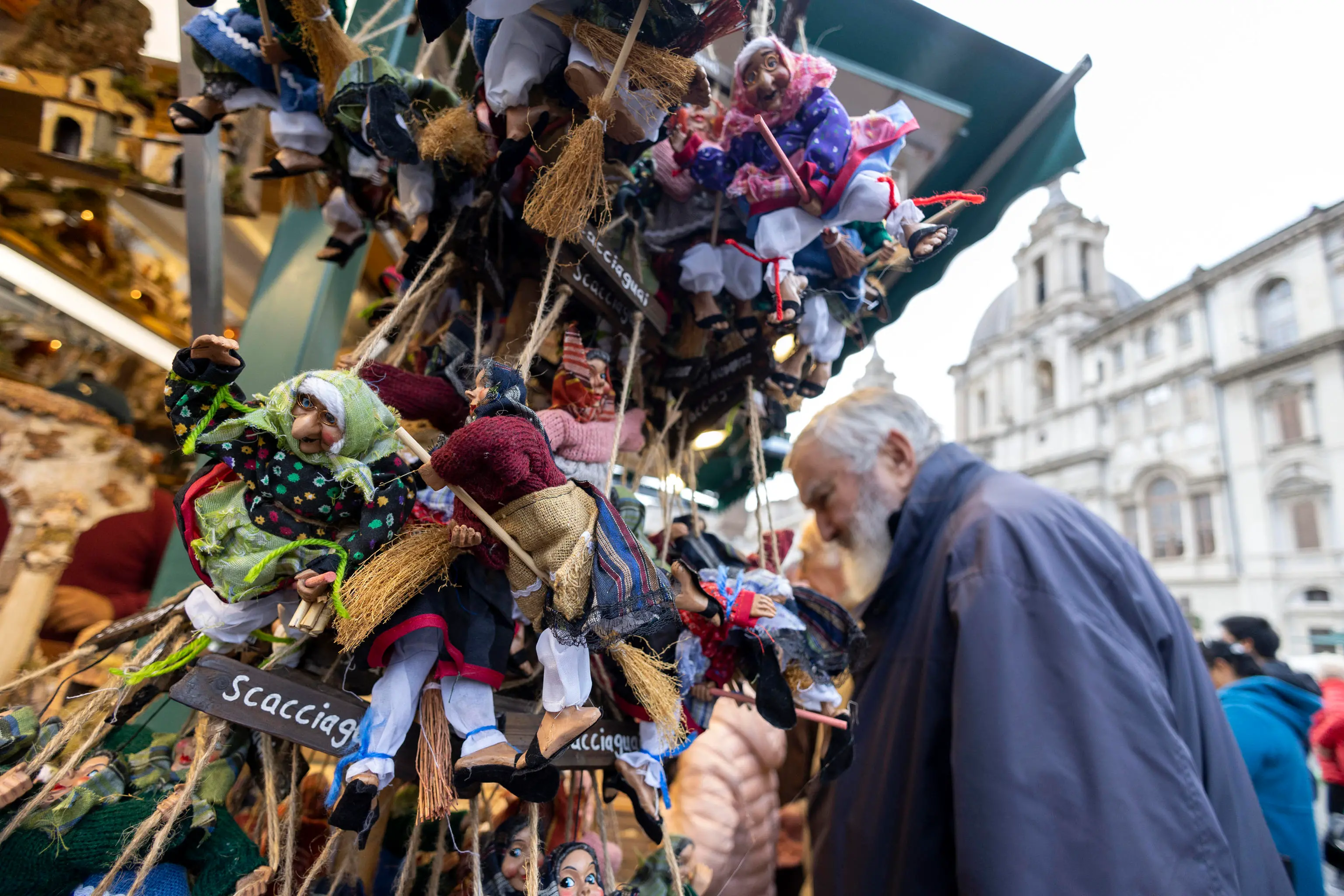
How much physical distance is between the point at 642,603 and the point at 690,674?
0.82 feet

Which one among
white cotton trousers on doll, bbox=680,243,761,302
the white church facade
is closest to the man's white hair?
white cotton trousers on doll, bbox=680,243,761,302

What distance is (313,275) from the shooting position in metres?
1.57

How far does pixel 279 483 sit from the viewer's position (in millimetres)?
686

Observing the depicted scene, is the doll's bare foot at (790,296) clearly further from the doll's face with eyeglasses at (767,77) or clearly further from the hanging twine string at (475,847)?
the hanging twine string at (475,847)

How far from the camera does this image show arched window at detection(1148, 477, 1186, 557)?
1295cm

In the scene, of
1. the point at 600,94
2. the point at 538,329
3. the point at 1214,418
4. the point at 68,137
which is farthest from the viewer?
the point at 1214,418

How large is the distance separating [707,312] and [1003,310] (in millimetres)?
21688

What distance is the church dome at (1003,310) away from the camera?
1867cm

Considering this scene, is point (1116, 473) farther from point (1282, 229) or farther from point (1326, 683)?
point (1326, 683)

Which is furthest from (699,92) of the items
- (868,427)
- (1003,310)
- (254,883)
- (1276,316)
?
(1003,310)

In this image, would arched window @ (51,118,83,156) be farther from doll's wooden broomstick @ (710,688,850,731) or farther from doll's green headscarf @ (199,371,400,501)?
doll's wooden broomstick @ (710,688,850,731)

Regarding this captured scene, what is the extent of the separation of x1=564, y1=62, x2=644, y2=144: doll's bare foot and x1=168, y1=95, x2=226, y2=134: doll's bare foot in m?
0.66

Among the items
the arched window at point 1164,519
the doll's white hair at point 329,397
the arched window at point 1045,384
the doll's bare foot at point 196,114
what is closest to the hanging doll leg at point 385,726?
the doll's white hair at point 329,397

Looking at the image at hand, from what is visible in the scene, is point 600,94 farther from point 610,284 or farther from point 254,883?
point 254,883
